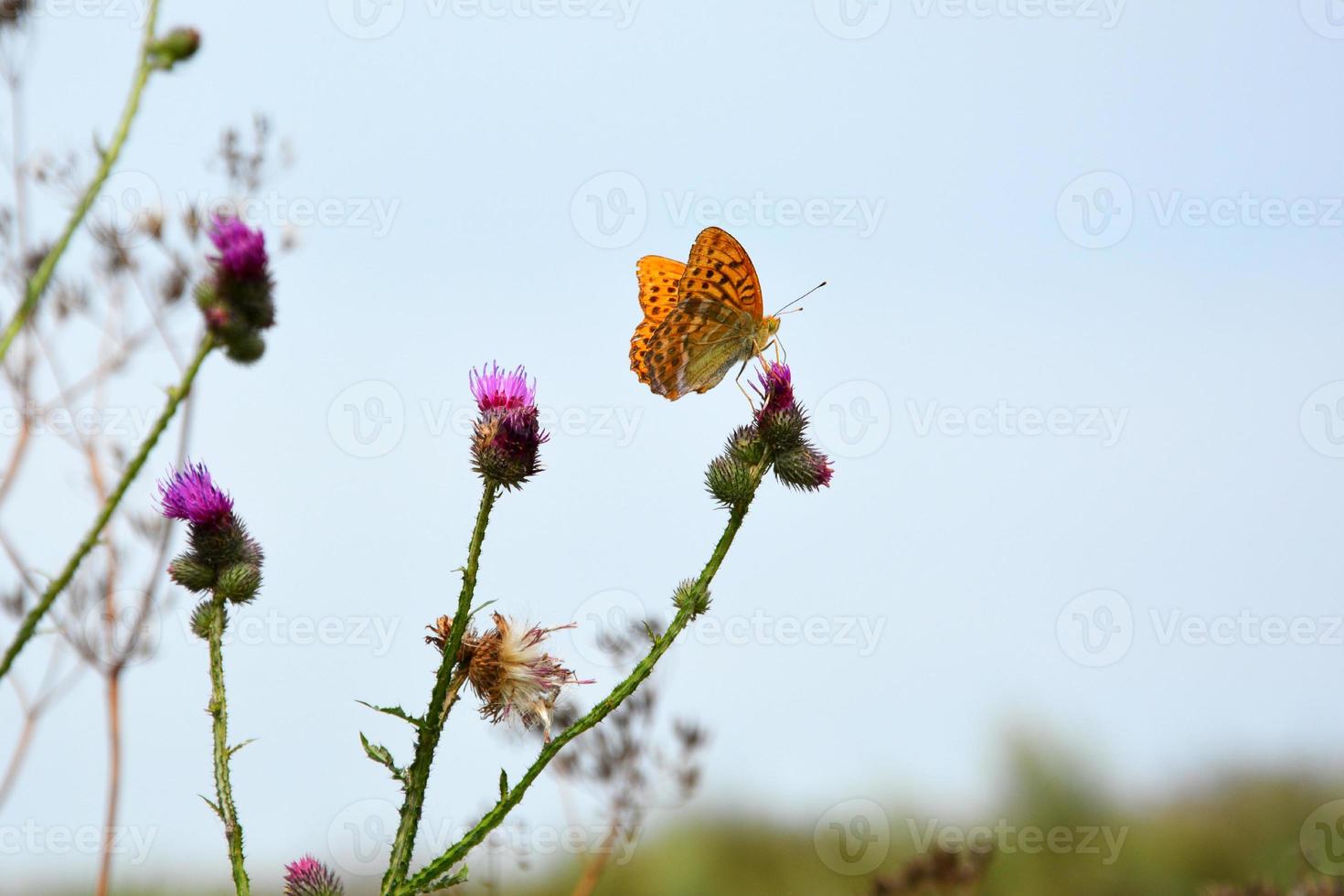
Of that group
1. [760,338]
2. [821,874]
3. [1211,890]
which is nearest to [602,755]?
[760,338]

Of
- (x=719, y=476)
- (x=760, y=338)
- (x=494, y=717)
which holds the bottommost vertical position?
(x=494, y=717)

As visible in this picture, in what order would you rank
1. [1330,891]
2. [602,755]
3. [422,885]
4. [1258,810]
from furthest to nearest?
[1258,810]
[602,755]
[1330,891]
[422,885]

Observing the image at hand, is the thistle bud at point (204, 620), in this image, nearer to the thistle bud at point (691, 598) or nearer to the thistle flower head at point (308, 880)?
the thistle flower head at point (308, 880)

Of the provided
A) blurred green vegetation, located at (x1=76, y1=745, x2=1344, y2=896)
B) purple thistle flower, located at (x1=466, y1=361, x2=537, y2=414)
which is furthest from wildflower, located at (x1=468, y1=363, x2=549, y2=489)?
blurred green vegetation, located at (x1=76, y1=745, x2=1344, y2=896)

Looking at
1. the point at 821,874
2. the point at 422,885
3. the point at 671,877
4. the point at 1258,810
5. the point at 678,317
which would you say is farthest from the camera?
the point at 1258,810

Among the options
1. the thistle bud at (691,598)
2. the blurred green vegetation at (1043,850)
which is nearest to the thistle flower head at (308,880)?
the thistle bud at (691,598)

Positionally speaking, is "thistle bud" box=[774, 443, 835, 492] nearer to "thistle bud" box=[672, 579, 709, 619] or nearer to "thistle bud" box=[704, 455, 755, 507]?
"thistle bud" box=[704, 455, 755, 507]

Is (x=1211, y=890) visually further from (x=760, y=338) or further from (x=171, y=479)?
(x=171, y=479)
